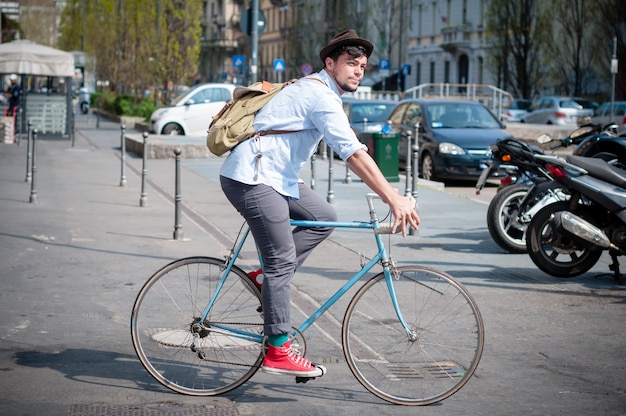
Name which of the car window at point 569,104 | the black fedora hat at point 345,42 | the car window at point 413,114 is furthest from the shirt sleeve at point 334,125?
the car window at point 569,104

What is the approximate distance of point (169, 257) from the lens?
10.2m

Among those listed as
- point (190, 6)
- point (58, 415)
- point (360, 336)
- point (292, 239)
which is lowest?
point (58, 415)

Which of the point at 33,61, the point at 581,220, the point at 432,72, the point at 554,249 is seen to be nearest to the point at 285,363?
the point at 581,220

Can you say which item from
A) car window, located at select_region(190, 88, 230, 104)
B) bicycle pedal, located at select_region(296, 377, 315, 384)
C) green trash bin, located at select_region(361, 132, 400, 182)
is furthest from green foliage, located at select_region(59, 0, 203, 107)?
bicycle pedal, located at select_region(296, 377, 315, 384)

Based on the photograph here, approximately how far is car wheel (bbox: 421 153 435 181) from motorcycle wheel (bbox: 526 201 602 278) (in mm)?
10782

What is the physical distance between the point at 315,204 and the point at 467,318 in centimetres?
92

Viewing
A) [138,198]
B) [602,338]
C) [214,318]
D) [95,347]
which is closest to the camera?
[214,318]

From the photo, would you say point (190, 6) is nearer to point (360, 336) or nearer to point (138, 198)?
point (138, 198)

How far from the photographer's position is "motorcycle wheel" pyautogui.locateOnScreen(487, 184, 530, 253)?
1073 cm

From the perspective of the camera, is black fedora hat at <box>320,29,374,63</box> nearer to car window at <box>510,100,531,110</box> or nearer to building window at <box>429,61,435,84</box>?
car window at <box>510,100,531,110</box>

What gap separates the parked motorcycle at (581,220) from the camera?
888 centimetres

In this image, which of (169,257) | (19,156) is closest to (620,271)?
(169,257)

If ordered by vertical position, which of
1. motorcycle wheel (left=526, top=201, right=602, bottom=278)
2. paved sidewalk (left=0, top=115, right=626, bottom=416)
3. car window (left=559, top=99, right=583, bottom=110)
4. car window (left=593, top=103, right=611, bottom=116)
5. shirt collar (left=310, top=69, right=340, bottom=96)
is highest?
car window (left=559, top=99, right=583, bottom=110)

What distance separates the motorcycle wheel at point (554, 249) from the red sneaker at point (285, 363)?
4.28m
